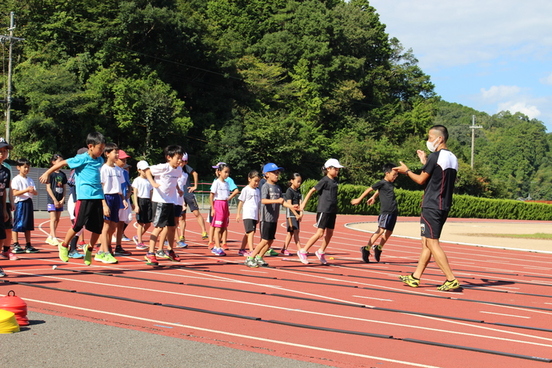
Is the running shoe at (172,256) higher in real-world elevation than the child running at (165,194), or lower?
lower

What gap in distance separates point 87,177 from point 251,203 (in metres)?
3.44

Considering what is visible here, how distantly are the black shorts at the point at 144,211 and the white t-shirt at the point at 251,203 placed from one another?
1.98m

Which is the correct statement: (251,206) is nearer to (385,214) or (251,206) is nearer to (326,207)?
(326,207)

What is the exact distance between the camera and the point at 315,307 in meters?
7.18

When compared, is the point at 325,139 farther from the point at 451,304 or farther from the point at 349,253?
the point at 451,304

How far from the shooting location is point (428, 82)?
80250mm

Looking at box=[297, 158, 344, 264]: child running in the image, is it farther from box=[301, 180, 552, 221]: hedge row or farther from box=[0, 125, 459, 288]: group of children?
box=[301, 180, 552, 221]: hedge row

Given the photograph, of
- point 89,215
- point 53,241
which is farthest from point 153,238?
point 53,241

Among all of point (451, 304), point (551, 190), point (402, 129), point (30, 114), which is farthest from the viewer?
point (551, 190)

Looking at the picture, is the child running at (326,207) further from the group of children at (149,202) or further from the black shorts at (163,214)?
the black shorts at (163,214)

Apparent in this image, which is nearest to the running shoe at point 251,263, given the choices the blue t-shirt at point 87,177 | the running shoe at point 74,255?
the blue t-shirt at point 87,177

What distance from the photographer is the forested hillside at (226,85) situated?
148 ft

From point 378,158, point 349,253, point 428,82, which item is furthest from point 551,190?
point 349,253

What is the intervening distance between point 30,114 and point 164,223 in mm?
35222
